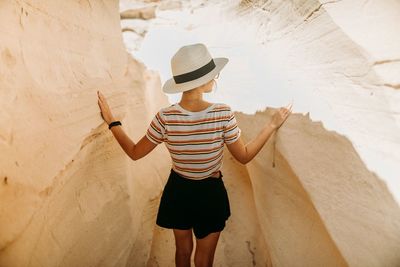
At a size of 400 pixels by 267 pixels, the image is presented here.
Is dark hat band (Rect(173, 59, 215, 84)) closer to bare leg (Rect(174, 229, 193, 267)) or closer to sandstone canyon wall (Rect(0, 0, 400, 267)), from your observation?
sandstone canyon wall (Rect(0, 0, 400, 267))

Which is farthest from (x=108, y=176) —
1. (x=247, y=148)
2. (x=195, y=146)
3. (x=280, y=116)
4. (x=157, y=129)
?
(x=280, y=116)

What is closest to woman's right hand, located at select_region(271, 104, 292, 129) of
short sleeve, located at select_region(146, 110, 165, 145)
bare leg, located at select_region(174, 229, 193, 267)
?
short sleeve, located at select_region(146, 110, 165, 145)

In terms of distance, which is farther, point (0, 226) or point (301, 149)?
point (301, 149)

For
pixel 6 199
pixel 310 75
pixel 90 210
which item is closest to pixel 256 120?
pixel 310 75

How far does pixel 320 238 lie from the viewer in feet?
6.54

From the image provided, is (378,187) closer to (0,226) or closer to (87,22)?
(0,226)

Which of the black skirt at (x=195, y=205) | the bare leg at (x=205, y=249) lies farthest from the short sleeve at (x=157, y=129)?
the bare leg at (x=205, y=249)

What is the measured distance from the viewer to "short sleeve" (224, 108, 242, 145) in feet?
5.48

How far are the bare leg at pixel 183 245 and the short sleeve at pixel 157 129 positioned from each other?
0.62m

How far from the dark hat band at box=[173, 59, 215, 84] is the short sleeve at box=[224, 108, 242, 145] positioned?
25 centimetres

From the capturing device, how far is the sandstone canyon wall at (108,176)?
1.55 meters

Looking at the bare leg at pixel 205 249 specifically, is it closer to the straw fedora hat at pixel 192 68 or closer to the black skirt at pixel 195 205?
the black skirt at pixel 195 205

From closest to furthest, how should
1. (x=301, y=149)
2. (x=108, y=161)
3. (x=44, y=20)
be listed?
(x=44, y=20), (x=301, y=149), (x=108, y=161)

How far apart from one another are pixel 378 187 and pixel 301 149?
58 cm
